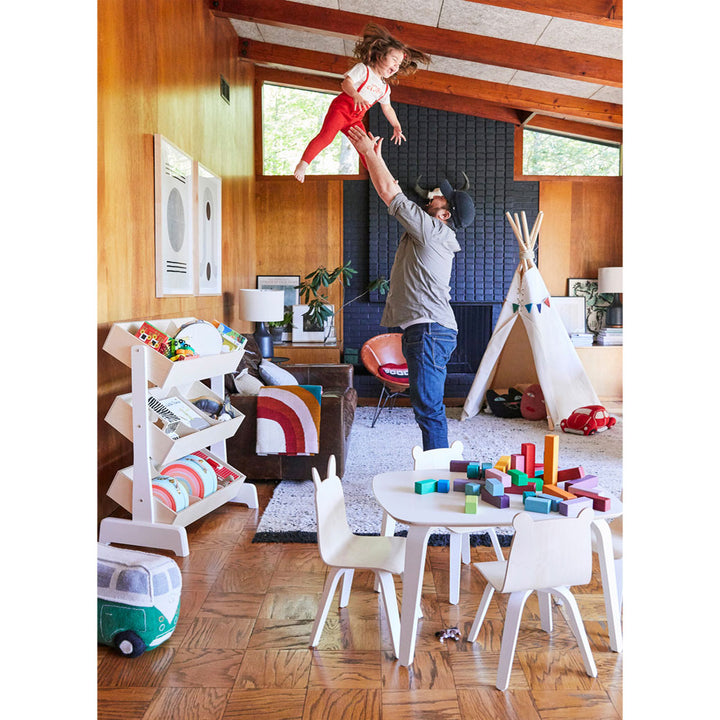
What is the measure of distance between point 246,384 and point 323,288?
3.13 m

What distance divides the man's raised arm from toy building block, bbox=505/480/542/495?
50.4 inches

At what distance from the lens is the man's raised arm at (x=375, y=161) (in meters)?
2.86

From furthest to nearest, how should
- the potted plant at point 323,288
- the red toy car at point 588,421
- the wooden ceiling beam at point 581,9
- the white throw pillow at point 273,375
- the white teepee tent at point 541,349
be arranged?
the potted plant at point 323,288
the white teepee tent at point 541,349
the red toy car at point 588,421
the white throw pillow at point 273,375
the wooden ceiling beam at point 581,9

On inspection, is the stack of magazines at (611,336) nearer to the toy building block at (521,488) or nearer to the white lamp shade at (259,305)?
the white lamp shade at (259,305)

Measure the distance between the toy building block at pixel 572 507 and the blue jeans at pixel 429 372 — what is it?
125 centimetres

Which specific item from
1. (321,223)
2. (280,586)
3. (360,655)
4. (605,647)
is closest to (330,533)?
(360,655)

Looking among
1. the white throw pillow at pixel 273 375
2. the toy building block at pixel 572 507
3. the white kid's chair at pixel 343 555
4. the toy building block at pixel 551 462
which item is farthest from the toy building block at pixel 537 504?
the white throw pillow at pixel 273 375

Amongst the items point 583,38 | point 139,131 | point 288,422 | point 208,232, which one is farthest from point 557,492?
point 208,232

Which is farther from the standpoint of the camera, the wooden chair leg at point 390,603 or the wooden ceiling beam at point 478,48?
the wooden ceiling beam at point 478,48

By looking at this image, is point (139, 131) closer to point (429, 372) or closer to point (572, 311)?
point (429, 372)

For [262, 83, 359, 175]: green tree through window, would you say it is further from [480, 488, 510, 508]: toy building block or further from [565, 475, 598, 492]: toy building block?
[480, 488, 510, 508]: toy building block

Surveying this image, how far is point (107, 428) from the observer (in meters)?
3.52

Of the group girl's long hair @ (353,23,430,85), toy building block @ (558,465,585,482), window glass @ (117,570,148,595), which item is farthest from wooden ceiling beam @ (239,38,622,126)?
window glass @ (117,570,148,595)
